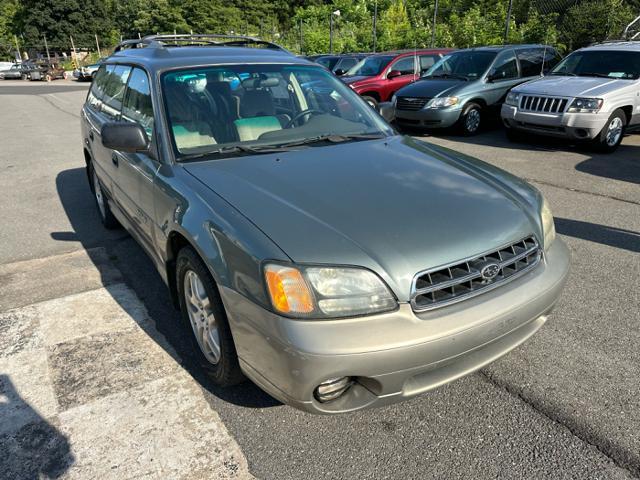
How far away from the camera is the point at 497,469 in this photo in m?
2.12

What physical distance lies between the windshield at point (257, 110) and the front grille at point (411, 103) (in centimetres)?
647

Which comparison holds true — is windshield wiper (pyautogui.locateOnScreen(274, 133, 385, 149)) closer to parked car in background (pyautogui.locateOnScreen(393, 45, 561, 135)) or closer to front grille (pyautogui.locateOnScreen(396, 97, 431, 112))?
parked car in background (pyautogui.locateOnScreen(393, 45, 561, 135))

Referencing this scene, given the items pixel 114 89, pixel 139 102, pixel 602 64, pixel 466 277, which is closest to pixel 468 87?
pixel 602 64

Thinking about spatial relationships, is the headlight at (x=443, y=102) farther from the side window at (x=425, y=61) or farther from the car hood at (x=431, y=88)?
the side window at (x=425, y=61)

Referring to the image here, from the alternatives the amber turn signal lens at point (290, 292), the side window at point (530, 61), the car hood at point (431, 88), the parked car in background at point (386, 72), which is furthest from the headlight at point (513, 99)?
the amber turn signal lens at point (290, 292)

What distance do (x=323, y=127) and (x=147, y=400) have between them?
6.65 ft

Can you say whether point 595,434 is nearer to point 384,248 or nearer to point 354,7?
point 384,248

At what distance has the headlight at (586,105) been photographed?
756 centimetres

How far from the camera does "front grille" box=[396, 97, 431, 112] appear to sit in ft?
32.4

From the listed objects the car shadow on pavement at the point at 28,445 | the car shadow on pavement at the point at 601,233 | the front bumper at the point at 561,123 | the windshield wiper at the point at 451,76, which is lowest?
the car shadow on pavement at the point at 601,233

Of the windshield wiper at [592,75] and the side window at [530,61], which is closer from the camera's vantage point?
the windshield wiper at [592,75]

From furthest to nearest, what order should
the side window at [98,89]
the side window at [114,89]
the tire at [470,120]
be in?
the tire at [470,120] → the side window at [98,89] → the side window at [114,89]

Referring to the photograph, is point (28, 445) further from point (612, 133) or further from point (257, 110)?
point (612, 133)

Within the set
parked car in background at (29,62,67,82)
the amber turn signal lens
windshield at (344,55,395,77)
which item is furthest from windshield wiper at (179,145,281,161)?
parked car in background at (29,62,67,82)
